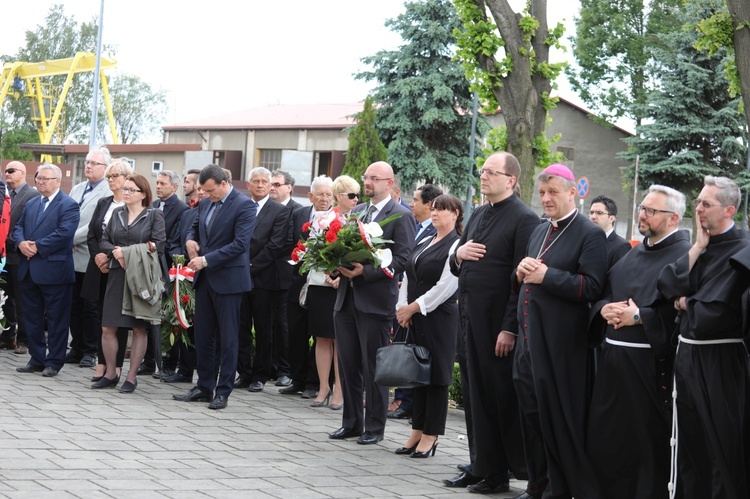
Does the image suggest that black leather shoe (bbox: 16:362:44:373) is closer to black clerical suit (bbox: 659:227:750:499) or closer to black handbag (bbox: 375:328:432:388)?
black handbag (bbox: 375:328:432:388)

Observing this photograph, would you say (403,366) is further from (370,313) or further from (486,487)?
(486,487)

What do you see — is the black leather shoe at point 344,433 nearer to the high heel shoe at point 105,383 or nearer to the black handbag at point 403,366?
the black handbag at point 403,366

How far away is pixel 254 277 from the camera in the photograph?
11.0m

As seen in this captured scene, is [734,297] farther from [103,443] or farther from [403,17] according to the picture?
[403,17]

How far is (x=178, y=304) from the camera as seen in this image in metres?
10.6

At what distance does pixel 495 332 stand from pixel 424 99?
3577 cm

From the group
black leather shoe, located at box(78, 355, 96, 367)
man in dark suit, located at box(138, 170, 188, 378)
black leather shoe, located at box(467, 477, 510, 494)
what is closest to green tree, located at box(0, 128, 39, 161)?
black leather shoe, located at box(78, 355, 96, 367)

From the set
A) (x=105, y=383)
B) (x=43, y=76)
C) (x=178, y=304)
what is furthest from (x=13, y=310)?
(x=43, y=76)

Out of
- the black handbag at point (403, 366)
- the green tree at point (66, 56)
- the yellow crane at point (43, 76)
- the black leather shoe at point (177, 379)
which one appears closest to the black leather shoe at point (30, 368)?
the black leather shoe at point (177, 379)

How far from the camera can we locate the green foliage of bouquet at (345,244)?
8281 mm

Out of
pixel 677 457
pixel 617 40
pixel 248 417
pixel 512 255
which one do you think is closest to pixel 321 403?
pixel 248 417

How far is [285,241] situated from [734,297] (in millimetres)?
6222

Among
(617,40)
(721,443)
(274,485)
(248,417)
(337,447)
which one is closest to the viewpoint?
(721,443)

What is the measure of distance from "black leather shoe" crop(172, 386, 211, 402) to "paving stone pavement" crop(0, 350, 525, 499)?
0.43 feet
